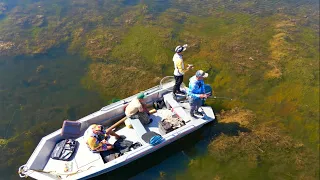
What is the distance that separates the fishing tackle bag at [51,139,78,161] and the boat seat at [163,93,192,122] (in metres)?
2.92

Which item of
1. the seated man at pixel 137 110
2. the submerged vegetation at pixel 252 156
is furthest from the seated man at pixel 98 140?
the submerged vegetation at pixel 252 156

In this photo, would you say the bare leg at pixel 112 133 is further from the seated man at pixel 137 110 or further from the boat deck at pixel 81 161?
the seated man at pixel 137 110

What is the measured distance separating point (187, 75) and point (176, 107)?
277 cm

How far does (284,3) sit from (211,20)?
5038 millimetres

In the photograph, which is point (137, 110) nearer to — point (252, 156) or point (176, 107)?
point (176, 107)

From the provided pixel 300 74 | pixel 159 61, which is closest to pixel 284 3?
pixel 300 74

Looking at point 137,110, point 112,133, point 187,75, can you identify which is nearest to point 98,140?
point 112,133

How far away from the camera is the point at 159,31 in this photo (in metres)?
12.9

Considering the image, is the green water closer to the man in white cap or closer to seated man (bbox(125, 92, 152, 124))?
seated man (bbox(125, 92, 152, 124))

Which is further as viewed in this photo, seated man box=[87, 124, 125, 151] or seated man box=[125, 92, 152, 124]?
seated man box=[125, 92, 152, 124]

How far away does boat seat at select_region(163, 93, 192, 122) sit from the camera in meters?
7.73

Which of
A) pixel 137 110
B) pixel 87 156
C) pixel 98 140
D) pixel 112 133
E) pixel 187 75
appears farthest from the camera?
pixel 187 75

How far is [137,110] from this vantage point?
294 inches

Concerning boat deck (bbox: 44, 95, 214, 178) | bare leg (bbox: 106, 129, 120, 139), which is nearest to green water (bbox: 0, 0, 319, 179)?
boat deck (bbox: 44, 95, 214, 178)
